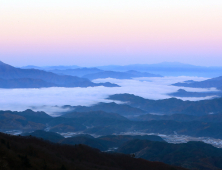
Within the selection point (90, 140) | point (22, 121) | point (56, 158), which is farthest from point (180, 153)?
point (22, 121)

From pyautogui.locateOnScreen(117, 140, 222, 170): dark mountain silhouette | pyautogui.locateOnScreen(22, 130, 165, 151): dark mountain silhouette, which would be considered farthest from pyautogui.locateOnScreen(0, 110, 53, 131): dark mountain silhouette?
pyautogui.locateOnScreen(117, 140, 222, 170): dark mountain silhouette

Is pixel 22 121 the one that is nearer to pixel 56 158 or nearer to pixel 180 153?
pixel 180 153

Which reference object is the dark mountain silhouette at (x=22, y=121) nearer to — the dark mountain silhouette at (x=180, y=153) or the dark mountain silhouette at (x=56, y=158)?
the dark mountain silhouette at (x=180, y=153)

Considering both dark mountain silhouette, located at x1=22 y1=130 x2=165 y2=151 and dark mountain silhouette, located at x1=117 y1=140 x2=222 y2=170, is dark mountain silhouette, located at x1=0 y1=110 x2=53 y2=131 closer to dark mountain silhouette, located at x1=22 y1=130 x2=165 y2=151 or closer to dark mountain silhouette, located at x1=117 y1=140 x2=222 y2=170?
dark mountain silhouette, located at x1=22 y1=130 x2=165 y2=151

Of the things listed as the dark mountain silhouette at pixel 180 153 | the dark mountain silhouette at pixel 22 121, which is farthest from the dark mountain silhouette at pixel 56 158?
the dark mountain silhouette at pixel 22 121

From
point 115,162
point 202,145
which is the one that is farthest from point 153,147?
point 115,162
